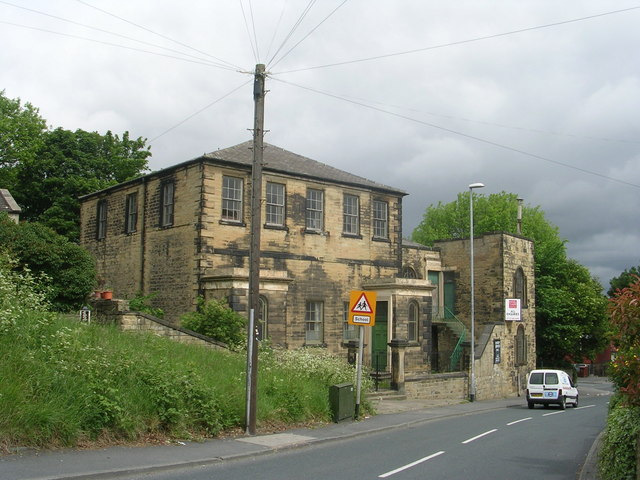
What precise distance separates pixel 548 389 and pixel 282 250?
12.2 metres

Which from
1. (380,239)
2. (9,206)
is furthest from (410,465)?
(9,206)

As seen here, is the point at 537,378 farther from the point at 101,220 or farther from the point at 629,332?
the point at 101,220

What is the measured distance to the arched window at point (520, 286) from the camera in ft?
122

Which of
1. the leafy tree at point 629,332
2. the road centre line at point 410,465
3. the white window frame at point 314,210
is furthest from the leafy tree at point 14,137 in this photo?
the leafy tree at point 629,332

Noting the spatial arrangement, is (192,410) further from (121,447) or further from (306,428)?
(306,428)

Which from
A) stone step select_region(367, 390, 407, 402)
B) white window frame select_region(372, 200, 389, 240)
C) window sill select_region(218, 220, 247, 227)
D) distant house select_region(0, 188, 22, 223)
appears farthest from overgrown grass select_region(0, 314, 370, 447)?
distant house select_region(0, 188, 22, 223)

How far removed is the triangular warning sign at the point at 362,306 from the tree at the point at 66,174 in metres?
26.1

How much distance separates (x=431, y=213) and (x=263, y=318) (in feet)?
135

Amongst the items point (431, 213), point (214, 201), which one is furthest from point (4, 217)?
point (431, 213)

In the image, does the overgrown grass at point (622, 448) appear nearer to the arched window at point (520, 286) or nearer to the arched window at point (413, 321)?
the arched window at point (413, 321)

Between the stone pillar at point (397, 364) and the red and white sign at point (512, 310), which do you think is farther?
the red and white sign at point (512, 310)

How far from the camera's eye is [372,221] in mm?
30391

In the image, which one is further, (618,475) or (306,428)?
(306,428)

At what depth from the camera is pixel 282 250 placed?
88.8ft
